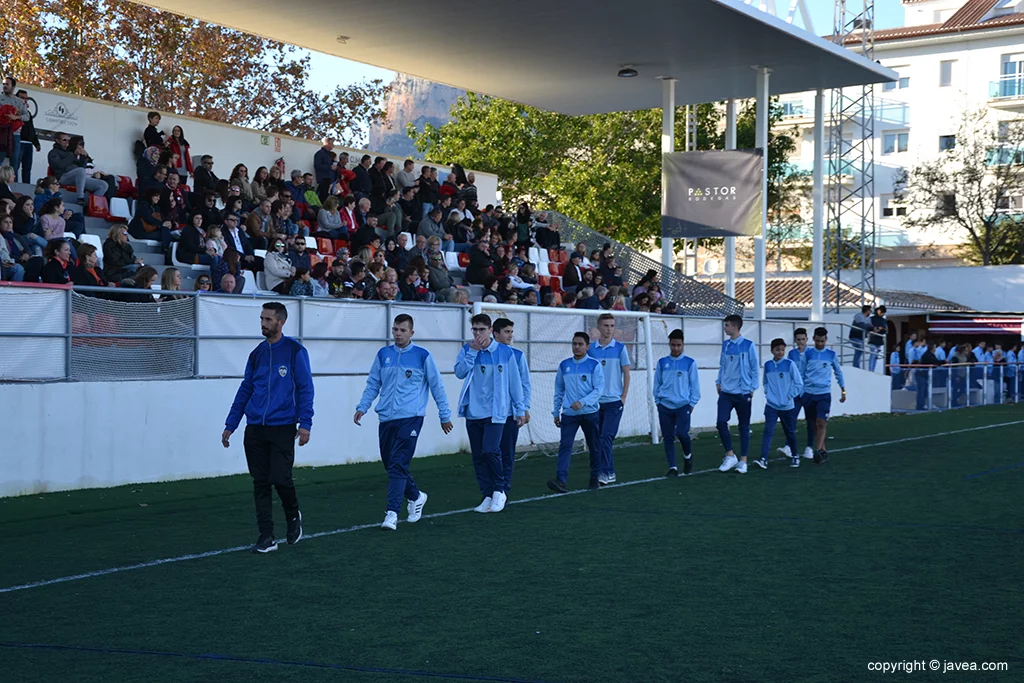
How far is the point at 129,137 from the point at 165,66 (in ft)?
58.7

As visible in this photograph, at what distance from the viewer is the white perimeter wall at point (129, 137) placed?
70.1 feet

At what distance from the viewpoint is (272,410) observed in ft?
31.8

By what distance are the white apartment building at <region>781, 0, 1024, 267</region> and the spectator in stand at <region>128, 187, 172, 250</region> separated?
56.6m

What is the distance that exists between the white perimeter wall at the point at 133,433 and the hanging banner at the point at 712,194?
12813 mm

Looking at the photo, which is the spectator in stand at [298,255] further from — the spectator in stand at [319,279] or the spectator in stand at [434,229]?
the spectator in stand at [434,229]

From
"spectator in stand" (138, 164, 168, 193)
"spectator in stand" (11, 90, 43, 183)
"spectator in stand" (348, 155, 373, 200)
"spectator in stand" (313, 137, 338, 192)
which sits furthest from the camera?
"spectator in stand" (313, 137, 338, 192)

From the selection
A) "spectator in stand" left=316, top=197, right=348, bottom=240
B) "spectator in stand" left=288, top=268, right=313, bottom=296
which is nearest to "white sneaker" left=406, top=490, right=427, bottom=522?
"spectator in stand" left=288, top=268, right=313, bottom=296

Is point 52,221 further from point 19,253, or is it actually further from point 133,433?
point 133,433

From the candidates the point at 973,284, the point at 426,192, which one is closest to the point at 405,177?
the point at 426,192

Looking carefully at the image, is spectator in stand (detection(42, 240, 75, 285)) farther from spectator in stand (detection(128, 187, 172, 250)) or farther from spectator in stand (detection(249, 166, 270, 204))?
spectator in stand (detection(249, 166, 270, 204))

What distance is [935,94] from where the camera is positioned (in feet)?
239

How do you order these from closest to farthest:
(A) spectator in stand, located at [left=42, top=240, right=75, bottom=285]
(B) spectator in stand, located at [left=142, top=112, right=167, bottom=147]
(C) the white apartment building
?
(A) spectator in stand, located at [left=42, top=240, right=75, bottom=285] < (B) spectator in stand, located at [left=142, top=112, right=167, bottom=147] < (C) the white apartment building

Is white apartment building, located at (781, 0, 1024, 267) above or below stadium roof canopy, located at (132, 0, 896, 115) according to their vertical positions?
above

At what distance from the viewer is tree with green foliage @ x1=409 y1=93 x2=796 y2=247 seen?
50875 mm
